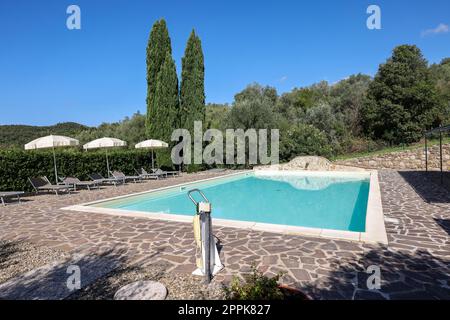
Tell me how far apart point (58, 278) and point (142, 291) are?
125cm

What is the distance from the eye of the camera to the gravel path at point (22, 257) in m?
3.86

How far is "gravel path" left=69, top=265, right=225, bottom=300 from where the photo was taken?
3.07 m

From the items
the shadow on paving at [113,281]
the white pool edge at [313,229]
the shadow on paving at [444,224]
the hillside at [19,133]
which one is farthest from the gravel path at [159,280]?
the hillside at [19,133]

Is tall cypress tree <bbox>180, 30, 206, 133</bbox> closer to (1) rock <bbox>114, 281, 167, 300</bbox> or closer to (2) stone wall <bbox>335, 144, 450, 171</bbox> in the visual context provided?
(2) stone wall <bbox>335, 144, 450, 171</bbox>

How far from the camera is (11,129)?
26.7m

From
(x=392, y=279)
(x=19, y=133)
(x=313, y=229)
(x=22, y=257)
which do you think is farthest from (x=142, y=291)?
(x=19, y=133)

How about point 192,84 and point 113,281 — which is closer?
point 113,281

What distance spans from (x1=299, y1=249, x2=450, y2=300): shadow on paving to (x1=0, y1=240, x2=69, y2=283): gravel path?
3.67 meters

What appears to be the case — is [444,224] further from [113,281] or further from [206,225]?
[113,281]

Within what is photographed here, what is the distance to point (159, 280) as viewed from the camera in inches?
135

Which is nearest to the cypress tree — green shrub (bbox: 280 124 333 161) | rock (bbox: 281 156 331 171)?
green shrub (bbox: 280 124 333 161)

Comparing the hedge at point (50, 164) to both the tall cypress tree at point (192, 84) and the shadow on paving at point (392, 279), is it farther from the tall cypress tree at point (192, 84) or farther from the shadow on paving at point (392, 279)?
the shadow on paving at point (392, 279)

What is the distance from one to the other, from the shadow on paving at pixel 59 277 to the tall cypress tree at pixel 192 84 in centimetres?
1609

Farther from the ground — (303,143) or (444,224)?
(303,143)
